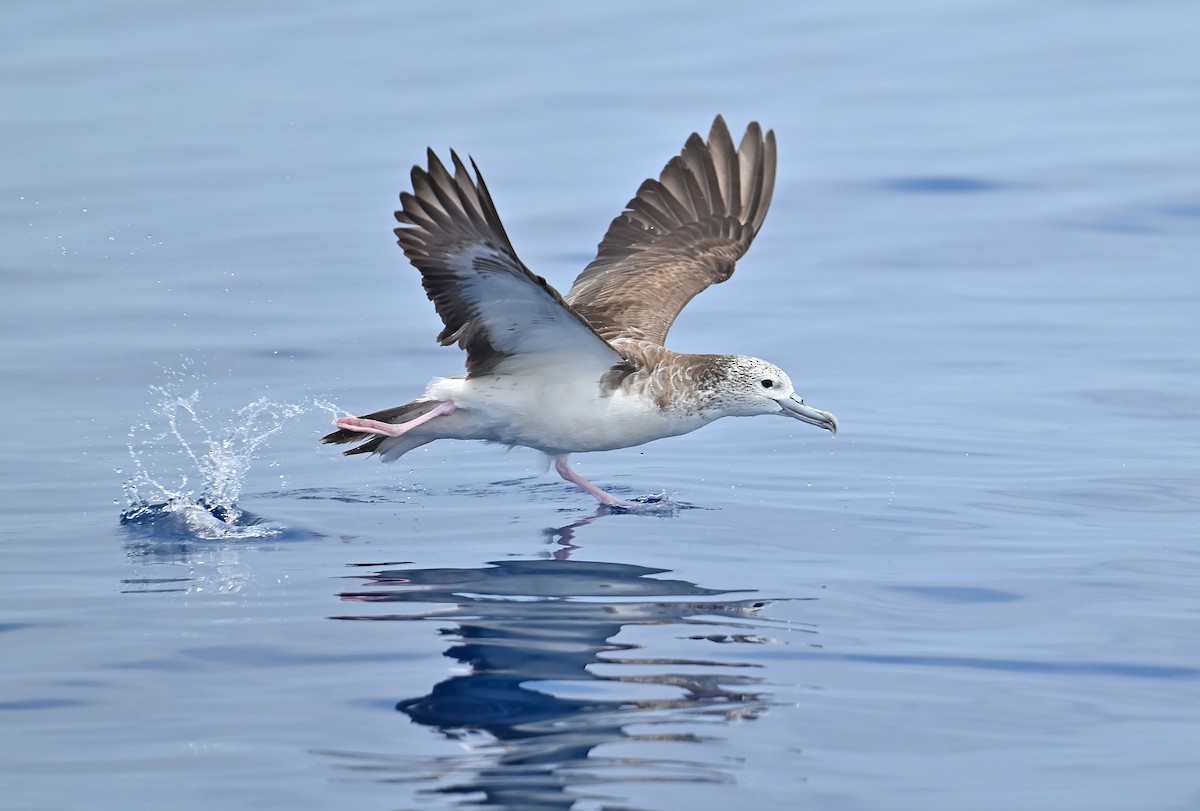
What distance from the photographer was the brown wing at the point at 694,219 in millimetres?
11695

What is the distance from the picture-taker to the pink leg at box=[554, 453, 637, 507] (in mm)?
10266

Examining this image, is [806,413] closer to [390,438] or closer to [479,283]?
[479,283]

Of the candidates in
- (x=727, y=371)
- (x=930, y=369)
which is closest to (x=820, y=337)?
(x=930, y=369)

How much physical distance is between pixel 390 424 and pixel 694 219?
10.5ft

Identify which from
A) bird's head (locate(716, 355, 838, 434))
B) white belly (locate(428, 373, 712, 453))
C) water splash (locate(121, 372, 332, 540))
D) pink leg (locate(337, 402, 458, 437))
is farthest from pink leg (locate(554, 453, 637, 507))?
water splash (locate(121, 372, 332, 540))

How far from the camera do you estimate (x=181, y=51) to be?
76.7ft

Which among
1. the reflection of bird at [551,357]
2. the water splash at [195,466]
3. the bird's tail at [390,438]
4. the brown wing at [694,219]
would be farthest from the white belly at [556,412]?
the brown wing at [694,219]

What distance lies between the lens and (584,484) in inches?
411

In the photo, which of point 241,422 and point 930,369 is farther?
point 930,369

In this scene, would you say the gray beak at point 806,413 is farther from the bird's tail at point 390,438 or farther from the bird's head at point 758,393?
the bird's tail at point 390,438

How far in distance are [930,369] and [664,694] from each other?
273 inches

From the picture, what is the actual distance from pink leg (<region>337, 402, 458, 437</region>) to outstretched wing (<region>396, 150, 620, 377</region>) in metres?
0.25

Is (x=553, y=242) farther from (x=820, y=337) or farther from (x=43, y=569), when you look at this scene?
(x=43, y=569)

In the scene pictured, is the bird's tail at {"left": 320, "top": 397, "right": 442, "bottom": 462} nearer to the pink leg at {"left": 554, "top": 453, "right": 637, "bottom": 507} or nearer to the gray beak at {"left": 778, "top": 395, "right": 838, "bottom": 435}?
the pink leg at {"left": 554, "top": 453, "right": 637, "bottom": 507}
